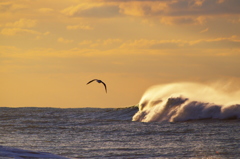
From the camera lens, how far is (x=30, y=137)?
29.0 metres

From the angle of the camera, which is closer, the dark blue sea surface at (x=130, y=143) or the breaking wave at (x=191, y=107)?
the dark blue sea surface at (x=130, y=143)

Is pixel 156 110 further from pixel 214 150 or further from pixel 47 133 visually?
pixel 214 150

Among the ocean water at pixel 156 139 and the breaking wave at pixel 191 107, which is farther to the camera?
the breaking wave at pixel 191 107

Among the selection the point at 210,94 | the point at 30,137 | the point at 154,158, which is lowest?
the point at 154,158

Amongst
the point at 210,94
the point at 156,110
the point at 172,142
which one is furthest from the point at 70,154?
the point at 210,94

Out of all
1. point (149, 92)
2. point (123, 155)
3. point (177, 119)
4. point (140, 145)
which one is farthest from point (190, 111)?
point (123, 155)

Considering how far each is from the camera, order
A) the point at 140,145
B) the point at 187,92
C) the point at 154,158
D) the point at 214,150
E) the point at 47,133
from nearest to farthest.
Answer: the point at 154,158 → the point at 214,150 → the point at 140,145 → the point at 47,133 → the point at 187,92

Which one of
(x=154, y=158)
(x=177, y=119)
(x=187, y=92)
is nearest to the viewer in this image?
(x=154, y=158)

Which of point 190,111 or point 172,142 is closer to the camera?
point 172,142

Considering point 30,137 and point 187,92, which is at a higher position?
point 187,92

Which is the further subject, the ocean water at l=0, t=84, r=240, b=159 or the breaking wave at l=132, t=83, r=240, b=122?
the breaking wave at l=132, t=83, r=240, b=122

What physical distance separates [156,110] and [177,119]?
5.19 m

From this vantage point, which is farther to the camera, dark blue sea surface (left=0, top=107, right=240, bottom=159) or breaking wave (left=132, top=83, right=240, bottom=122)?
breaking wave (left=132, top=83, right=240, bottom=122)

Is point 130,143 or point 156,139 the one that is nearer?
point 130,143
